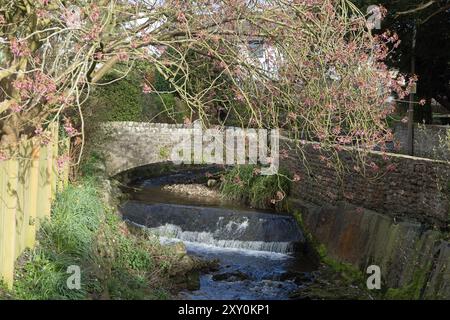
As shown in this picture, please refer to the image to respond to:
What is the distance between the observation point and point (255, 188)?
1552 cm

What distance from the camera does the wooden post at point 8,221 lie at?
5680 millimetres

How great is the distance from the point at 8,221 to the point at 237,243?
7530 millimetres

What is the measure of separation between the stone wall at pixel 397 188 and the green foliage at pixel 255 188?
5.30 feet

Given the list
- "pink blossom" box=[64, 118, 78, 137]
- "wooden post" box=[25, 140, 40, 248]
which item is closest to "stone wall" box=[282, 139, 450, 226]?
"pink blossom" box=[64, 118, 78, 137]

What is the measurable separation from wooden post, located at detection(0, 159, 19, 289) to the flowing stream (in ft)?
12.8

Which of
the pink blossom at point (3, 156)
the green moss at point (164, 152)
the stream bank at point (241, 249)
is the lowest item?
the stream bank at point (241, 249)

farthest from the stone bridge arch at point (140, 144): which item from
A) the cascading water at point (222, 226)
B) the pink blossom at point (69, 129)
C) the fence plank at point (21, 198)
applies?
the pink blossom at point (69, 129)

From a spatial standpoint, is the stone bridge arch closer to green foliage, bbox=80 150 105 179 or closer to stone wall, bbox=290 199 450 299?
green foliage, bbox=80 150 105 179

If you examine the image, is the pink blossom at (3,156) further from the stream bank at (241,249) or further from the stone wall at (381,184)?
the stream bank at (241,249)

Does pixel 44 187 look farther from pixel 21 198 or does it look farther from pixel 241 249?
pixel 241 249

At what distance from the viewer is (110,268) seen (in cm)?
801

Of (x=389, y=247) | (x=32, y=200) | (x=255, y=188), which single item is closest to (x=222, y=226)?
(x=255, y=188)
